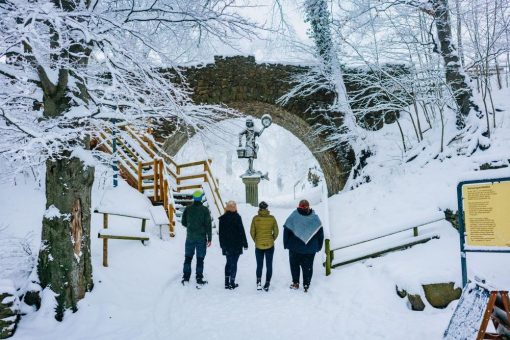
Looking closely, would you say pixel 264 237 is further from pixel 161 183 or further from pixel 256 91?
pixel 256 91

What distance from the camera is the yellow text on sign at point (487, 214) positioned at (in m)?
3.50

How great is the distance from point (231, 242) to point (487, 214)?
363 centimetres

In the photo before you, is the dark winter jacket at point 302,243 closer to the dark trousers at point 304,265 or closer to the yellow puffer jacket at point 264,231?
the dark trousers at point 304,265

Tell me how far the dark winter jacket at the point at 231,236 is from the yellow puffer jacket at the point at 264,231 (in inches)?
7.8

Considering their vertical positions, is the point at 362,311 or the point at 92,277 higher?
the point at 92,277

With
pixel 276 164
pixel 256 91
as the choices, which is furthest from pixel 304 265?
pixel 276 164

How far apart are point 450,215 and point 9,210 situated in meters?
8.30

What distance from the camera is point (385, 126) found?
563 inches

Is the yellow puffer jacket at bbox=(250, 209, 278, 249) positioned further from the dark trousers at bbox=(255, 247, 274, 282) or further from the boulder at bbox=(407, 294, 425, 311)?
the boulder at bbox=(407, 294, 425, 311)

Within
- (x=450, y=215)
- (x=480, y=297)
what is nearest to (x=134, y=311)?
(x=480, y=297)

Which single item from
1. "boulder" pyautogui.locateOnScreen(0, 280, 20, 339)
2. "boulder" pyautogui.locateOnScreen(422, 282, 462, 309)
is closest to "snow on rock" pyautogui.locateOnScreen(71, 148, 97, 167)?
"boulder" pyautogui.locateOnScreen(0, 280, 20, 339)

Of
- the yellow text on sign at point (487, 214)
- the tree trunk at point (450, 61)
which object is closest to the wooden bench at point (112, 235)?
the yellow text on sign at point (487, 214)

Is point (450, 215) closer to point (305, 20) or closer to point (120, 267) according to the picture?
point (120, 267)

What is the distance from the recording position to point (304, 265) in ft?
19.2
